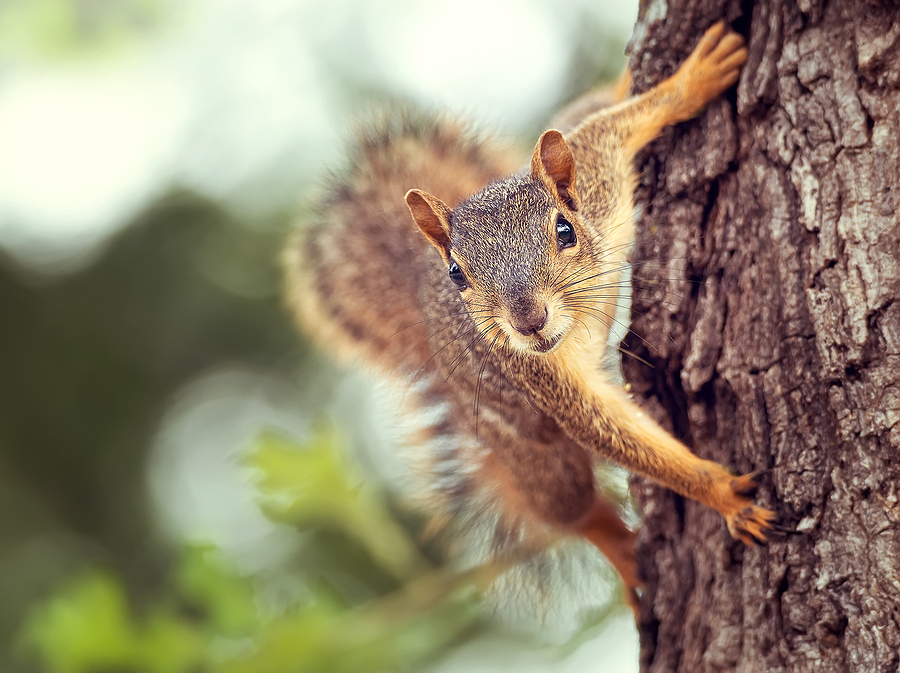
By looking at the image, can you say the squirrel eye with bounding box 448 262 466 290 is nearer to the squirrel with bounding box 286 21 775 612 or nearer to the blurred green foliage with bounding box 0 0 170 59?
the squirrel with bounding box 286 21 775 612

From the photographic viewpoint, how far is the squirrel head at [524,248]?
52.5 inches

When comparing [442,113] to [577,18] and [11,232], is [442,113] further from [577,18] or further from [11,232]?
[11,232]

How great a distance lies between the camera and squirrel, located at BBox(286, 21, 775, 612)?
137cm

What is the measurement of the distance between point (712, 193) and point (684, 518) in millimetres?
587

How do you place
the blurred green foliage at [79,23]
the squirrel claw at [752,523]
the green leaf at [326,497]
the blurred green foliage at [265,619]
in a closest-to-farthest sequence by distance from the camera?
the squirrel claw at [752,523] → the blurred green foliage at [265,619] → the green leaf at [326,497] → the blurred green foliage at [79,23]

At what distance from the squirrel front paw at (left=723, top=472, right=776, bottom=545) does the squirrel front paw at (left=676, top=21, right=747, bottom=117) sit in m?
0.64

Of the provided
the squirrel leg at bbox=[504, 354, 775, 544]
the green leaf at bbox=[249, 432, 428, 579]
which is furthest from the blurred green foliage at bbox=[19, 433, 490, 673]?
the squirrel leg at bbox=[504, 354, 775, 544]

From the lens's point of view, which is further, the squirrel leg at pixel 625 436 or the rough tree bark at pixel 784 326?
the squirrel leg at pixel 625 436

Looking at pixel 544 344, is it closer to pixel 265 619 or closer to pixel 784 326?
pixel 784 326

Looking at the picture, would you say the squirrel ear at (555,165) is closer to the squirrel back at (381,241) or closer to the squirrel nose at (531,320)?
the squirrel nose at (531,320)

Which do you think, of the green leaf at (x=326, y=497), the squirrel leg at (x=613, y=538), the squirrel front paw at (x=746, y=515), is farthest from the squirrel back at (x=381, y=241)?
the squirrel front paw at (x=746, y=515)

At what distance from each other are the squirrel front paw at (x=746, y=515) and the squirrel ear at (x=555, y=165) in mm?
549

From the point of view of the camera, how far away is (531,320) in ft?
4.29

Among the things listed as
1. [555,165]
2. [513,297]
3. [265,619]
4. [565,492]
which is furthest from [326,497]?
[555,165]
